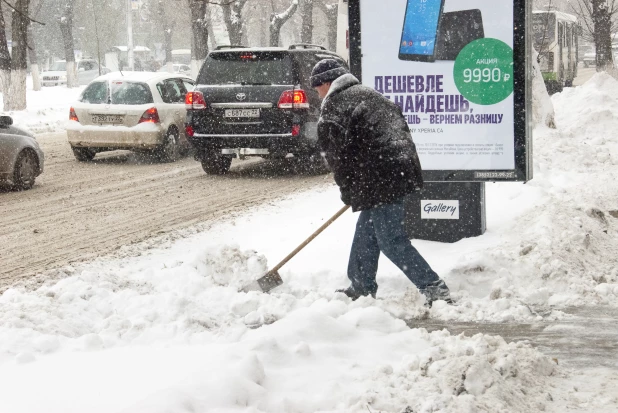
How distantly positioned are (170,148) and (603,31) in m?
15.2

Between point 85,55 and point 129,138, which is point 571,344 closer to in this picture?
point 129,138

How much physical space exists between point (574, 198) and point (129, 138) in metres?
8.48

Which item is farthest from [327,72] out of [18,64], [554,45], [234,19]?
[234,19]

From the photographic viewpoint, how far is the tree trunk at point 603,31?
25734 millimetres

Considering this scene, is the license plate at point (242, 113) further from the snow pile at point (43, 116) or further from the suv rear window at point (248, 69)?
the snow pile at point (43, 116)

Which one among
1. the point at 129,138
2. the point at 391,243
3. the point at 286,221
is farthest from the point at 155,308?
the point at 129,138

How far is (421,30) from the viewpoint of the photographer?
24.9 feet

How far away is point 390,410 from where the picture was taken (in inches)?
161

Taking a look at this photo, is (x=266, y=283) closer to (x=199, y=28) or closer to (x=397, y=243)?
(x=397, y=243)

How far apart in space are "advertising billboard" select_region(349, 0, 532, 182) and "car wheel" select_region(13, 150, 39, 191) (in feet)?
20.8

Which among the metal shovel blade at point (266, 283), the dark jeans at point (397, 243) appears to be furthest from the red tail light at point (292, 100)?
the dark jeans at point (397, 243)

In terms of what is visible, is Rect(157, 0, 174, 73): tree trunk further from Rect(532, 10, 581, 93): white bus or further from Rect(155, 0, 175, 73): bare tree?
Rect(532, 10, 581, 93): white bus

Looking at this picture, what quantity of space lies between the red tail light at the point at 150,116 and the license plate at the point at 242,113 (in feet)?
8.72

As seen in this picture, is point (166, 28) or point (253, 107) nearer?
point (253, 107)
